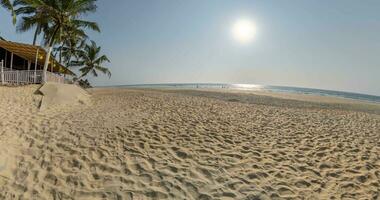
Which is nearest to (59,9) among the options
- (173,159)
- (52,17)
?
(52,17)

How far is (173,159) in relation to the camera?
5289 mm

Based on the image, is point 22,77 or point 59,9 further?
point 59,9

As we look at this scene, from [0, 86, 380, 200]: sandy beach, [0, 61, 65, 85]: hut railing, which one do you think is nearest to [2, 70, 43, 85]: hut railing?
[0, 61, 65, 85]: hut railing

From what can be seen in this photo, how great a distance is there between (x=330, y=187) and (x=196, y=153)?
9.74ft

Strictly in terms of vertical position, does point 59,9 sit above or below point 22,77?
above

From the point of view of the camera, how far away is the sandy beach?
4230 mm

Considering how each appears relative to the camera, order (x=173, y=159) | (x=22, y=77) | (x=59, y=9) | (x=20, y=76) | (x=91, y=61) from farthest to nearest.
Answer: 1. (x=91, y=61)
2. (x=59, y=9)
3. (x=22, y=77)
4. (x=20, y=76)
5. (x=173, y=159)

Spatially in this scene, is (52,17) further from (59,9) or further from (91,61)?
(91,61)

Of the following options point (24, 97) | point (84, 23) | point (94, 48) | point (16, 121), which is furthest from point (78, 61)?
point (16, 121)

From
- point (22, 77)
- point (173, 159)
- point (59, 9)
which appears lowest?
point (173, 159)

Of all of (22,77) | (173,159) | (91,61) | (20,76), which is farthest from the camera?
(91,61)

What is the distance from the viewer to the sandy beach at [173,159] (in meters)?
4.23

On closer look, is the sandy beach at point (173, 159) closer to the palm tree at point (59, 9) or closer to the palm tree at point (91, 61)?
the palm tree at point (59, 9)

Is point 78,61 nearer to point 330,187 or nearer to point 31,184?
point 31,184
